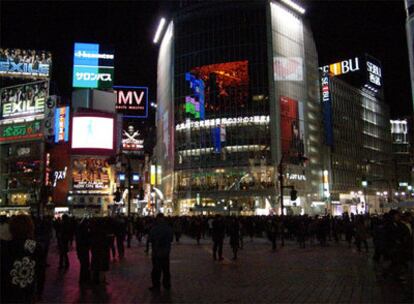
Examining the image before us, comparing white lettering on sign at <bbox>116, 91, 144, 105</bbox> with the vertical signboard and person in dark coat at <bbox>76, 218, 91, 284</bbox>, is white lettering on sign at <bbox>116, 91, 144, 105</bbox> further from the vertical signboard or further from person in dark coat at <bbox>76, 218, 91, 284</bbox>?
person in dark coat at <bbox>76, 218, 91, 284</bbox>

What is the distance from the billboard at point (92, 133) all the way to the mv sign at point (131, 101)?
43.8ft

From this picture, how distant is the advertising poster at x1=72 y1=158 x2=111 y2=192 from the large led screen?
4057 mm

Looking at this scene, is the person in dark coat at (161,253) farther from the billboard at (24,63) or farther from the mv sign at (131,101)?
the billboard at (24,63)

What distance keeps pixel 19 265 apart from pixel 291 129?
79877 millimetres

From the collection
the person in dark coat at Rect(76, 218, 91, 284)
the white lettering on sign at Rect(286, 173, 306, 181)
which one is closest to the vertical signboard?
the white lettering on sign at Rect(286, 173, 306, 181)

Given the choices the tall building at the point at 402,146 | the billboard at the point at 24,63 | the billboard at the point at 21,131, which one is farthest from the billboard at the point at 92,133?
the tall building at the point at 402,146

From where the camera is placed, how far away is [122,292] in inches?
417

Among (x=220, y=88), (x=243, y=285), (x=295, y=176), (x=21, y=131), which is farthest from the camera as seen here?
(x=21, y=131)

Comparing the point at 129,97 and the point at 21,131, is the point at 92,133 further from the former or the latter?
the point at 21,131

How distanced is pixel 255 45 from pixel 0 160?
2140 inches

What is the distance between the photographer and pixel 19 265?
4.39m

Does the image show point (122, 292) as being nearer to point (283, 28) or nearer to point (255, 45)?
point (255, 45)

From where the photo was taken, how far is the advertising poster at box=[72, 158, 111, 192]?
8225cm

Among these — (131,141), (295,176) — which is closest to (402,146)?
(295,176)
